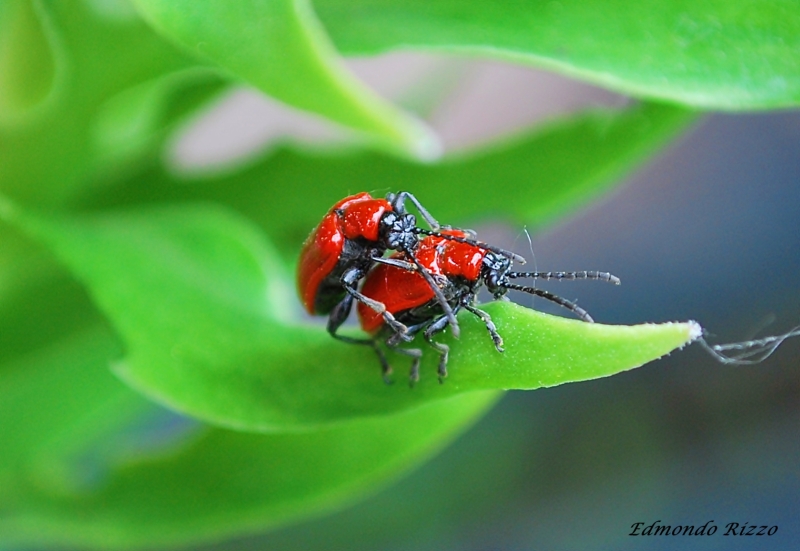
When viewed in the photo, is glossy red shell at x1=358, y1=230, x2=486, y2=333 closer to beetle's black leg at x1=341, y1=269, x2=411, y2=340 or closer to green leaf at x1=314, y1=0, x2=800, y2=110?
beetle's black leg at x1=341, y1=269, x2=411, y2=340

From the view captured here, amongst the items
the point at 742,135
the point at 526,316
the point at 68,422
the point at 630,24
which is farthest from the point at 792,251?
the point at 68,422

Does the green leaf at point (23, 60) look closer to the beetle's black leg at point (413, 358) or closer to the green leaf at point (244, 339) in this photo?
the green leaf at point (244, 339)

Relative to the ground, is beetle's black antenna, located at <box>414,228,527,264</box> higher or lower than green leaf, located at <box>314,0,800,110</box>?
lower

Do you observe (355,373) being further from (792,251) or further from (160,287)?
(792,251)

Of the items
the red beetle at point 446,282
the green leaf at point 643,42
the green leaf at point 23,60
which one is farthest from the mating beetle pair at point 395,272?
the green leaf at point 23,60

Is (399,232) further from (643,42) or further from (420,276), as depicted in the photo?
(643,42)

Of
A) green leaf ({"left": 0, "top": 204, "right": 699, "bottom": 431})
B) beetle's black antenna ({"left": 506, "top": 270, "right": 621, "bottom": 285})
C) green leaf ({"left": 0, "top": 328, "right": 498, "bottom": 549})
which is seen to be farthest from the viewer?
green leaf ({"left": 0, "top": 328, "right": 498, "bottom": 549})

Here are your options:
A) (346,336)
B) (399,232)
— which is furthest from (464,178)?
(346,336)

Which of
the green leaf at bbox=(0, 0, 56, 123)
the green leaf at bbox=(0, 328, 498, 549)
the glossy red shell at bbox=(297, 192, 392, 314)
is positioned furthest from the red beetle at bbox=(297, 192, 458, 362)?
the green leaf at bbox=(0, 0, 56, 123)
